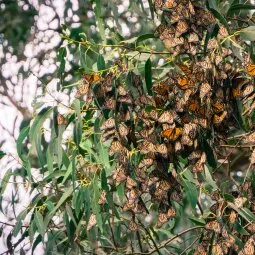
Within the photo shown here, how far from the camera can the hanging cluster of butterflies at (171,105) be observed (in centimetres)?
197

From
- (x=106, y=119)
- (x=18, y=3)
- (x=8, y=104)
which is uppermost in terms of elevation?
(x=106, y=119)

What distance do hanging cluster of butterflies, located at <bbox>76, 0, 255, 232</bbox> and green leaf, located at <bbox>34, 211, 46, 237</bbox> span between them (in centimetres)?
41

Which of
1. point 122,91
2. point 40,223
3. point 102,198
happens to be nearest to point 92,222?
point 102,198

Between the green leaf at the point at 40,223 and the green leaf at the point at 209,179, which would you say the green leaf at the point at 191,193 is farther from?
the green leaf at the point at 40,223

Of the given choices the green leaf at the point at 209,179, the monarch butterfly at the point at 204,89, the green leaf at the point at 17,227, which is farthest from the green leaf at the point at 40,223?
the monarch butterfly at the point at 204,89

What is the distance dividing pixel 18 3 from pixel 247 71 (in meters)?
3.22

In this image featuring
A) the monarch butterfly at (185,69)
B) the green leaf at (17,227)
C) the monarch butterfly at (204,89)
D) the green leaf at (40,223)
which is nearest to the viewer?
the monarch butterfly at (204,89)

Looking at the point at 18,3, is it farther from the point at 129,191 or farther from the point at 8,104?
the point at 129,191

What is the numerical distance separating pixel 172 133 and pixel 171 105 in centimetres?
6

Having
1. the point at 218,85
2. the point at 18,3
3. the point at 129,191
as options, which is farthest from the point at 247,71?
the point at 18,3

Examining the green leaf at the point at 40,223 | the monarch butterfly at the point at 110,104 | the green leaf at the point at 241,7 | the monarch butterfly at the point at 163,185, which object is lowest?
the green leaf at the point at 40,223

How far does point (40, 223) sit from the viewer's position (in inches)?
95.5

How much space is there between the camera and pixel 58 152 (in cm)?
222

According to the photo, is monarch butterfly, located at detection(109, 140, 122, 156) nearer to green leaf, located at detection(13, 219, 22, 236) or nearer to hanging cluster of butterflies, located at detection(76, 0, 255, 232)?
hanging cluster of butterflies, located at detection(76, 0, 255, 232)
